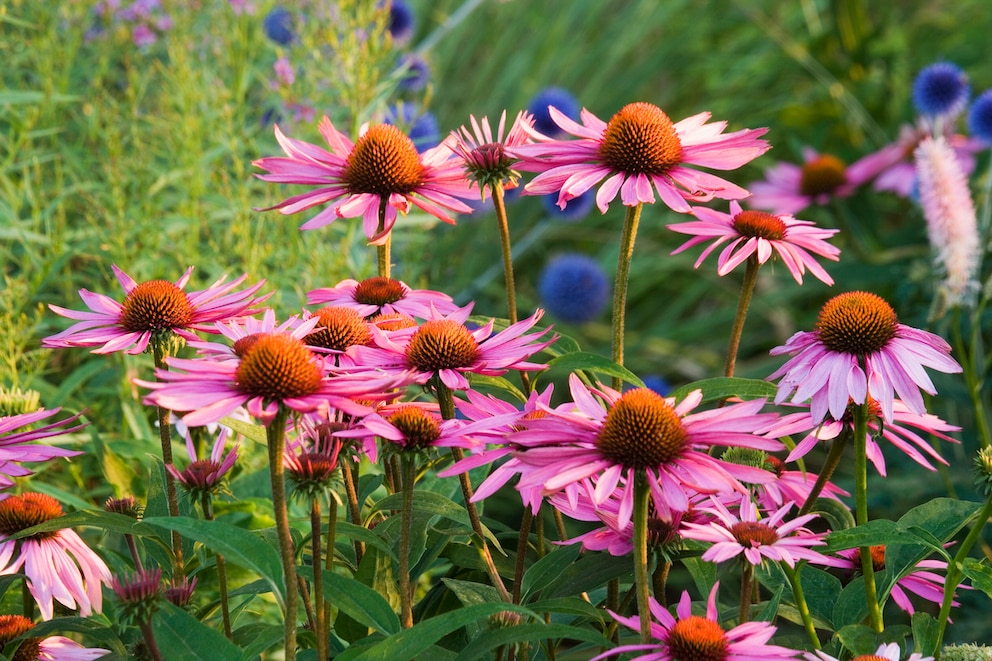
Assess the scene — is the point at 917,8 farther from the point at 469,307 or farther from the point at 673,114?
the point at 469,307

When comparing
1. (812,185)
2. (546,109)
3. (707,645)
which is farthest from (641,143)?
(546,109)

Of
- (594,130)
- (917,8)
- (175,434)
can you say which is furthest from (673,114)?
(594,130)

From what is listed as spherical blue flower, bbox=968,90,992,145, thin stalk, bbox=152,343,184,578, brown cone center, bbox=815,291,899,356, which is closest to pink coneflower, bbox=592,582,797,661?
brown cone center, bbox=815,291,899,356

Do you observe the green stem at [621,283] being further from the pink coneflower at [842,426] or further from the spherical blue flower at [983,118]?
the spherical blue flower at [983,118]

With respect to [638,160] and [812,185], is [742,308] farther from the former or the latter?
[812,185]

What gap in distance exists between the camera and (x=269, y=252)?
1.65 meters

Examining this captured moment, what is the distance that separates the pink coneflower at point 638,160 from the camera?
0.88 meters

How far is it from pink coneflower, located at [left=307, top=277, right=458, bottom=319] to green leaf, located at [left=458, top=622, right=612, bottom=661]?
322 millimetres

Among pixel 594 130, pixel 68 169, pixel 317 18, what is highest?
pixel 317 18

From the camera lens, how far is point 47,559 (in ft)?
2.67

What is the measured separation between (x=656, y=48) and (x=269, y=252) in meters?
2.86

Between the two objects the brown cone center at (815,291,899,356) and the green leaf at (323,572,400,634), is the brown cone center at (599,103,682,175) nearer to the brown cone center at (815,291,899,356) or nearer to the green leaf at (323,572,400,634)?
the brown cone center at (815,291,899,356)

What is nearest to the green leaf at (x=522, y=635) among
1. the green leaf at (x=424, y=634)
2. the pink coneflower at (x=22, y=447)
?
the green leaf at (x=424, y=634)

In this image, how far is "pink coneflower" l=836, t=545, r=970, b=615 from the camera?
2.83 feet
